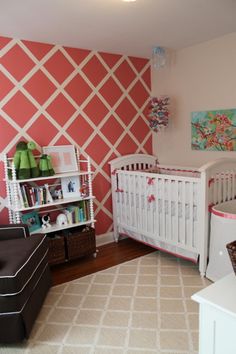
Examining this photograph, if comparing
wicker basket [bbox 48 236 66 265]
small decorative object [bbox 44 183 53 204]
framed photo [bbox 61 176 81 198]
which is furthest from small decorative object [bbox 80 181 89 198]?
wicker basket [bbox 48 236 66 265]

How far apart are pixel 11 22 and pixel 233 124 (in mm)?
2298

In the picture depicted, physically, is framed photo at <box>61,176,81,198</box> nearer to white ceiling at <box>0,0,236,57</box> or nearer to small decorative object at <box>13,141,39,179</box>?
small decorative object at <box>13,141,39,179</box>

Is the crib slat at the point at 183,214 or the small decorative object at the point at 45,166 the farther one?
the small decorative object at the point at 45,166

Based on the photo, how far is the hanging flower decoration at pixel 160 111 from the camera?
3660 mm

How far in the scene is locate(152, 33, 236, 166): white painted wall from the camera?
10.2 feet

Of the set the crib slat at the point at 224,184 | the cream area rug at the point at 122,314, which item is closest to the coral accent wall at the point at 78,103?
the cream area rug at the point at 122,314

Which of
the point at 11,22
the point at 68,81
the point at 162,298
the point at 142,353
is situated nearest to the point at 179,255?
the point at 162,298

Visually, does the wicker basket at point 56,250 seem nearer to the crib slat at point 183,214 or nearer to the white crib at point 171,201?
the white crib at point 171,201

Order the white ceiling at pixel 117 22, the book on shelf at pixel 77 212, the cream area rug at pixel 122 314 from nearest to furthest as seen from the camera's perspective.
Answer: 1. the cream area rug at pixel 122 314
2. the white ceiling at pixel 117 22
3. the book on shelf at pixel 77 212

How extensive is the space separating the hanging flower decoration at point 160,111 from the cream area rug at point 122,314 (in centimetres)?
170

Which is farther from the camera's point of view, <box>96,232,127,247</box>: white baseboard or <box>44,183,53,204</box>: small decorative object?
<box>96,232,127,247</box>: white baseboard

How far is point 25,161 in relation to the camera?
2.84m

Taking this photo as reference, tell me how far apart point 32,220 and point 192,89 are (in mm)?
2330

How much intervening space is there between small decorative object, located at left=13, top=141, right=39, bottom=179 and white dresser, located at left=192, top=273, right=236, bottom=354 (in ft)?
6.78
